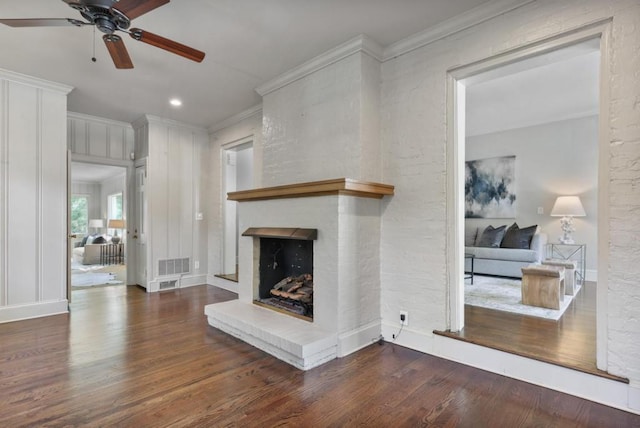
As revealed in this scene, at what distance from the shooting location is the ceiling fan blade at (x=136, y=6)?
1.96 metres

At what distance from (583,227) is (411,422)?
17.6ft

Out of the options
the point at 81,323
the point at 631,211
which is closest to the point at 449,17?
the point at 631,211

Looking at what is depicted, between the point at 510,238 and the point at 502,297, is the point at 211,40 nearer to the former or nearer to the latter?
the point at 502,297

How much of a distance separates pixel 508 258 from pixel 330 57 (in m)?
4.37

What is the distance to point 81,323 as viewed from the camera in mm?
3617

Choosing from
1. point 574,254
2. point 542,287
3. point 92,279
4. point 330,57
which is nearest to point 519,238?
point 574,254

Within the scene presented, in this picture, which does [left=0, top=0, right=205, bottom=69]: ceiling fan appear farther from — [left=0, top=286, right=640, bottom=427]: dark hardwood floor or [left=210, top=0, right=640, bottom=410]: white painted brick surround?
[left=0, top=286, right=640, bottom=427]: dark hardwood floor

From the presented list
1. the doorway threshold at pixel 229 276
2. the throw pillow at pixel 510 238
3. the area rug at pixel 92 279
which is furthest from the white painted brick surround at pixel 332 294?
the area rug at pixel 92 279

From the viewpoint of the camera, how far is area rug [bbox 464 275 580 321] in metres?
3.52

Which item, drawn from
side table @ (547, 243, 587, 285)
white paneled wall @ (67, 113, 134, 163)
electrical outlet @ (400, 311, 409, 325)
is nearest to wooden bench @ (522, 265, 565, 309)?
electrical outlet @ (400, 311, 409, 325)

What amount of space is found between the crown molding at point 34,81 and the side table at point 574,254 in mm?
7593

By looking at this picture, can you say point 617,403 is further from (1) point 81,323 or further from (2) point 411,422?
(1) point 81,323

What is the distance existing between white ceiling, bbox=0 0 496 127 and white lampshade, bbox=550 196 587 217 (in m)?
4.21

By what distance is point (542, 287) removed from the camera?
12.1 feet
